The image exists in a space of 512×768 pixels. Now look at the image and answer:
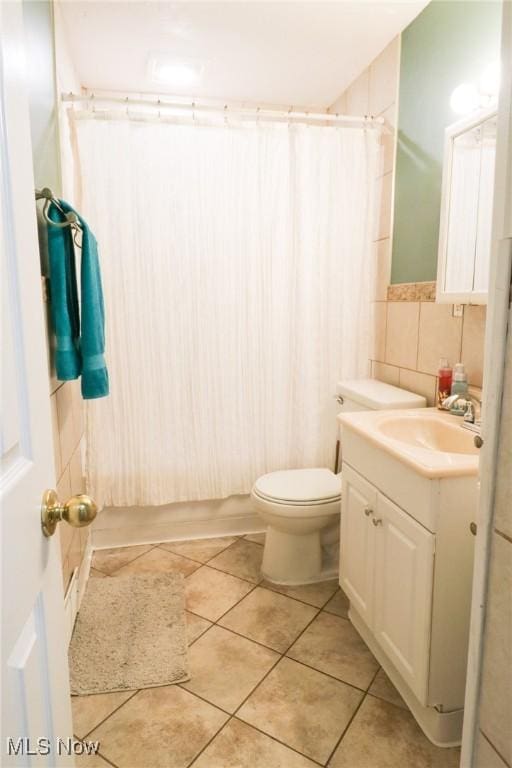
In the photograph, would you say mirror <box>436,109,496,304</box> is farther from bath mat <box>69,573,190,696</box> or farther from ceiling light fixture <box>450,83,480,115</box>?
bath mat <box>69,573,190,696</box>

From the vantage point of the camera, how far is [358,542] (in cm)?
168

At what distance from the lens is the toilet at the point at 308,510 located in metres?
2.01

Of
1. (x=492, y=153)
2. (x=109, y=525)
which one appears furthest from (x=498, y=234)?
(x=109, y=525)

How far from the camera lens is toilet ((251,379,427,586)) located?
2.01 meters

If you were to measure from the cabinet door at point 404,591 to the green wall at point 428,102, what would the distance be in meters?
1.07

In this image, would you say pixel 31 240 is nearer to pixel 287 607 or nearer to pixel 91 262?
pixel 91 262

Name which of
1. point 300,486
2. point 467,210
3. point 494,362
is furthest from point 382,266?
point 494,362

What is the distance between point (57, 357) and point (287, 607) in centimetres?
136

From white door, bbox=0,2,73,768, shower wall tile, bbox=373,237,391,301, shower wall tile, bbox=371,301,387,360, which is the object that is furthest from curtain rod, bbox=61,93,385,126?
white door, bbox=0,2,73,768

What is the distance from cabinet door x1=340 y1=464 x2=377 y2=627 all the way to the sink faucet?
39 cm

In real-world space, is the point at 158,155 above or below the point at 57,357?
above

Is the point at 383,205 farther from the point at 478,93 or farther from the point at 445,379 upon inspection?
the point at 445,379

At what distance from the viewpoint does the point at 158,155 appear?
212 centimetres

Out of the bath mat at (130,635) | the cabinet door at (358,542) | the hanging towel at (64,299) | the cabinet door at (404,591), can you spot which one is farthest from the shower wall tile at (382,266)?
the bath mat at (130,635)
